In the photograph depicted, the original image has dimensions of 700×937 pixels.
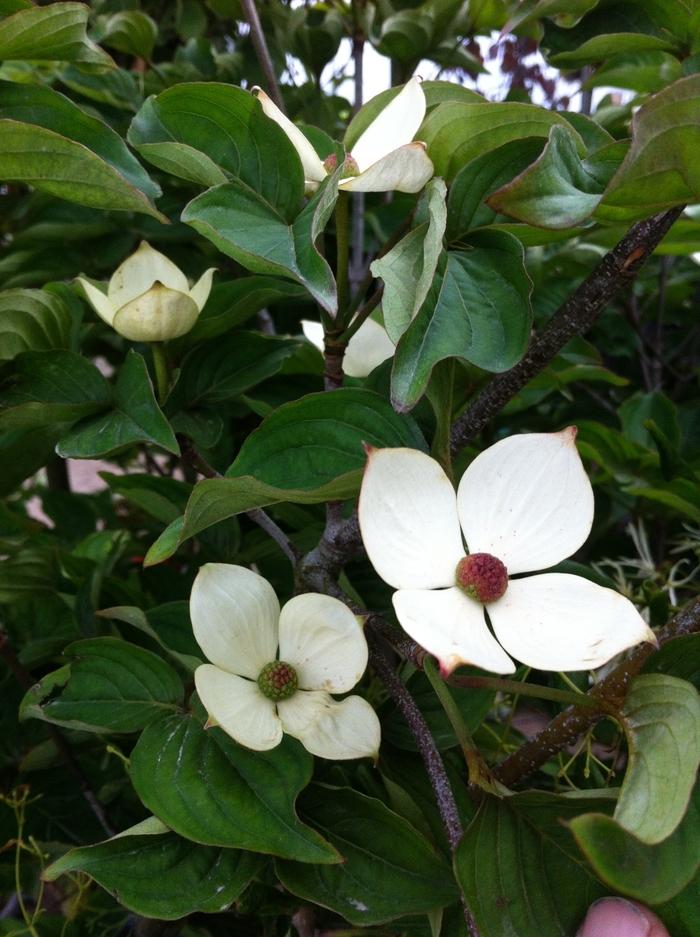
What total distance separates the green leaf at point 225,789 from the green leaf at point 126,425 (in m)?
0.16

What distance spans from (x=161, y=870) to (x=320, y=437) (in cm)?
24

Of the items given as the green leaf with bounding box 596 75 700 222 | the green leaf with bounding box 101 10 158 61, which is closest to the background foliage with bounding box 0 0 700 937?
the green leaf with bounding box 596 75 700 222

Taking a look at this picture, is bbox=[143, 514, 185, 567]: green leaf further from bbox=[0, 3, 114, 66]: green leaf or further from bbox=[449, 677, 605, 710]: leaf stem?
bbox=[0, 3, 114, 66]: green leaf

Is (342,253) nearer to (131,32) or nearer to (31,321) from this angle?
(31,321)

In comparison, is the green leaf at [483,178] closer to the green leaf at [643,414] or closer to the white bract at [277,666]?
the white bract at [277,666]

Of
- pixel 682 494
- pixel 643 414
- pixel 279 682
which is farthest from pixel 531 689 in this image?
pixel 643 414

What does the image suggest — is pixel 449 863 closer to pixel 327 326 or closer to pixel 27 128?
pixel 327 326

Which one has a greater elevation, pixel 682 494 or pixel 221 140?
pixel 221 140

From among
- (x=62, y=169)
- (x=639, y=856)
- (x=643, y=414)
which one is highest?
(x=62, y=169)

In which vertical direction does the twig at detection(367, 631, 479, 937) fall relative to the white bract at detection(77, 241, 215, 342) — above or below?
below

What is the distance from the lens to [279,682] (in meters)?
0.46

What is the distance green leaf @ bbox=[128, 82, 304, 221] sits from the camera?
1.49 feet

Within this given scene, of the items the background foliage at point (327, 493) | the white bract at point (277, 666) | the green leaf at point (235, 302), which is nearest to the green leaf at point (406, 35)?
the background foliage at point (327, 493)

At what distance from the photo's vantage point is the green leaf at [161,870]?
1.43 feet
